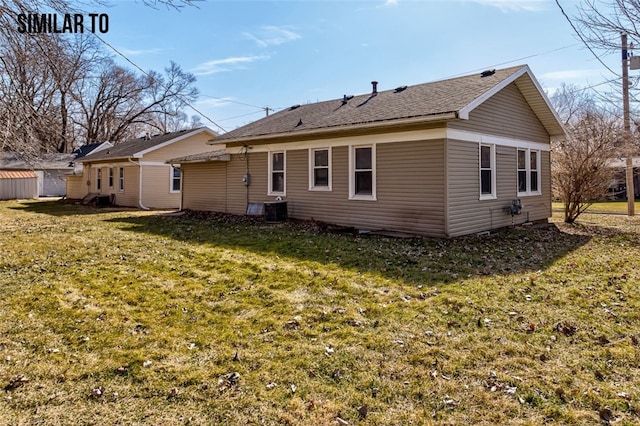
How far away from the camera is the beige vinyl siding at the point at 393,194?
31.2 ft

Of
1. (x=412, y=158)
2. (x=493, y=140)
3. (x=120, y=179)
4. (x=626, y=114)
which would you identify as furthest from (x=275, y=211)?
(x=120, y=179)

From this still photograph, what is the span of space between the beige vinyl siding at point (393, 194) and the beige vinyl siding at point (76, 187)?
19.2 metres

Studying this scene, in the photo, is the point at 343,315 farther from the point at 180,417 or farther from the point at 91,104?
the point at 91,104

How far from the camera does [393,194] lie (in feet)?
33.7

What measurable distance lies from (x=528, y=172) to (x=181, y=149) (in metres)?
16.5

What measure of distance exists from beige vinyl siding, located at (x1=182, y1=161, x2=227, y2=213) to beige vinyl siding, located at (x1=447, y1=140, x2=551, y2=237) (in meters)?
8.56

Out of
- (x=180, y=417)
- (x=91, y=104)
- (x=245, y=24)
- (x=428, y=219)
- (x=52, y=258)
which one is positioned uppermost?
(x=91, y=104)

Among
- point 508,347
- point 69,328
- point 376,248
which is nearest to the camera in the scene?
point 508,347

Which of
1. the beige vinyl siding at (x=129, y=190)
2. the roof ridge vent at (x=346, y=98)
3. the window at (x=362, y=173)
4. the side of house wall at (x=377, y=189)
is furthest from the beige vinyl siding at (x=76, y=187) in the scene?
the window at (x=362, y=173)

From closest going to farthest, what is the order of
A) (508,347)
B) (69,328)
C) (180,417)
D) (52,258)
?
1. (180,417)
2. (508,347)
3. (69,328)
4. (52,258)

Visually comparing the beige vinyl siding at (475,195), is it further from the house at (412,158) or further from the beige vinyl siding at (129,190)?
the beige vinyl siding at (129,190)

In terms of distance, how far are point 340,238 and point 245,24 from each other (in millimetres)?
5645

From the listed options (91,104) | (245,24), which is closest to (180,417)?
(245,24)

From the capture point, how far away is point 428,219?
964cm
